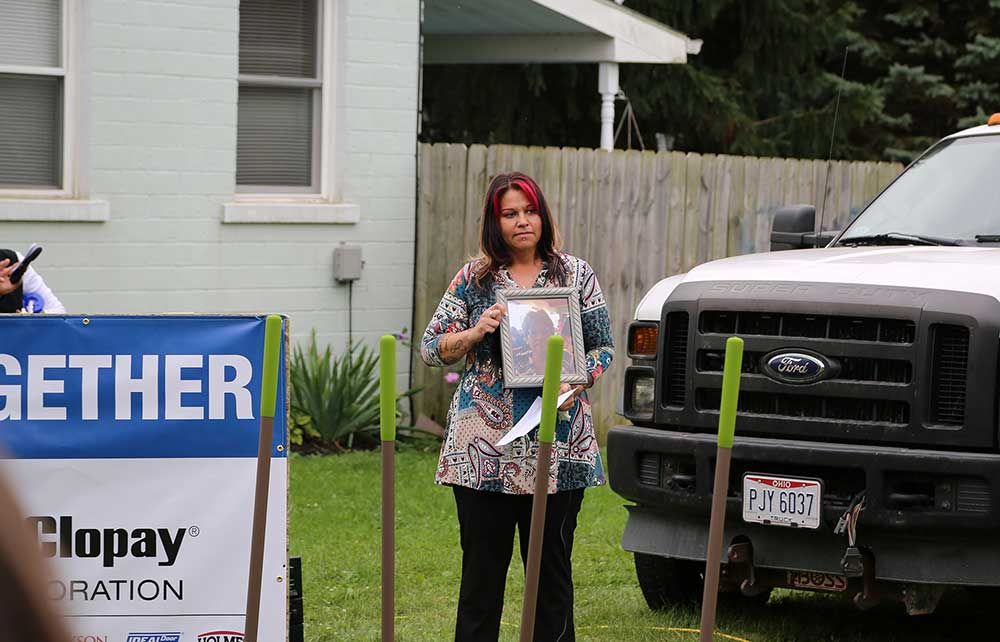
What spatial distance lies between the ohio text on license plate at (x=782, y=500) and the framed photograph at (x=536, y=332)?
100 centimetres

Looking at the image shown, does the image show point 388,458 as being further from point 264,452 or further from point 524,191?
point 524,191

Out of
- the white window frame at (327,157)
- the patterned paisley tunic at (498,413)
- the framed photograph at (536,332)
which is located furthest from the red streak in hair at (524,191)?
the white window frame at (327,157)

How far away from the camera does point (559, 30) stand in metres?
13.8

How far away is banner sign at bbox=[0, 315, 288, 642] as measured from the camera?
189 inches

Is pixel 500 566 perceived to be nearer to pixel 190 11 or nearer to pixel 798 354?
pixel 798 354

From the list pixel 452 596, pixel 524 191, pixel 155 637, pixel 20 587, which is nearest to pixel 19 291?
pixel 452 596

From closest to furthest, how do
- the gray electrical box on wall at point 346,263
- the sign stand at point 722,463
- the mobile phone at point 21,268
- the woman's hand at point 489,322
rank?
the sign stand at point 722,463 < the woman's hand at point 489,322 < the mobile phone at point 21,268 < the gray electrical box on wall at point 346,263

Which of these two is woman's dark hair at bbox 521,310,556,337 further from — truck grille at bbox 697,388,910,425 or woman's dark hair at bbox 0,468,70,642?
woman's dark hair at bbox 0,468,70,642

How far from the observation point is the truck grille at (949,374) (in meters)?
5.41

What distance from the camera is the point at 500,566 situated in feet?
16.9

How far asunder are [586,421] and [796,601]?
95.9 inches

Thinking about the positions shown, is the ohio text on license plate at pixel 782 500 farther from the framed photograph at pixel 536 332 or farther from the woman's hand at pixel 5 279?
the woman's hand at pixel 5 279

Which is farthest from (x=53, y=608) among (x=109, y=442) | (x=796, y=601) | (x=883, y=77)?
(x=883, y=77)

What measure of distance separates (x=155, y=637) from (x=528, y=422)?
52.1 inches
